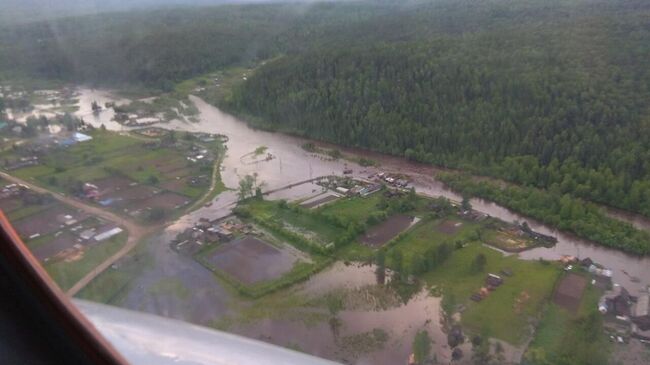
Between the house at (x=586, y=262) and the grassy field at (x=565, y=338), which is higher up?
the grassy field at (x=565, y=338)

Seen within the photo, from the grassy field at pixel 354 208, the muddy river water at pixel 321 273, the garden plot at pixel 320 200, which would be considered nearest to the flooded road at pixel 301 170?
the muddy river water at pixel 321 273

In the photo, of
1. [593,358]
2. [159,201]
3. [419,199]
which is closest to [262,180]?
[159,201]

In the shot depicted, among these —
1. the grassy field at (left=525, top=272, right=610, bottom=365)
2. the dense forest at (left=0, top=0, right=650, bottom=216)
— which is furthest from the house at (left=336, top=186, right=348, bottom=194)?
the grassy field at (left=525, top=272, right=610, bottom=365)

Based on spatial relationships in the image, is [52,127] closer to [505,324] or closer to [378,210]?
[378,210]

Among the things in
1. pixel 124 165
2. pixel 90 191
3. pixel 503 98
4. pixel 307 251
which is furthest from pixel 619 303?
pixel 124 165

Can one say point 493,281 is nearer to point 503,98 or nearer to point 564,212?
point 564,212

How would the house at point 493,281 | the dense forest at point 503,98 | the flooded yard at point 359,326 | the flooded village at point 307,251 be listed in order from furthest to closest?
the dense forest at point 503,98 < the house at point 493,281 < the flooded village at point 307,251 < the flooded yard at point 359,326

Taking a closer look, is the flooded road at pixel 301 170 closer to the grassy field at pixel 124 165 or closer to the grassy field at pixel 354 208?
the grassy field at pixel 124 165

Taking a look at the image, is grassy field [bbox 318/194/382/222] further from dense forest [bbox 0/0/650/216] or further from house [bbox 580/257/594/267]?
house [bbox 580/257/594/267]
